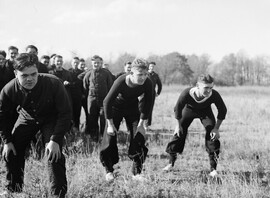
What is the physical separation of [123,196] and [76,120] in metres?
4.79

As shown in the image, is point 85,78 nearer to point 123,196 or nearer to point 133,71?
point 133,71

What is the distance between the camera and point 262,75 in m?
88.1

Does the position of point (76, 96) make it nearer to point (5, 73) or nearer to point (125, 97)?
point (5, 73)

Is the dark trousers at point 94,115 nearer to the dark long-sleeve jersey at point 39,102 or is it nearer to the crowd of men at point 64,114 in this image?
the crowd of men at point 64,114

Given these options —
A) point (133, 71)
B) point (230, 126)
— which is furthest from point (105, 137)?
point (230, 126)

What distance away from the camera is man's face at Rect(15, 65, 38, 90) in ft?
10.3

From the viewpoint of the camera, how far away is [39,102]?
3373mm

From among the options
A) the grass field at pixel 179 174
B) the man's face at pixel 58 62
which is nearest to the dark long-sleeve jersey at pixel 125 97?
the grass field at pixel 179 174

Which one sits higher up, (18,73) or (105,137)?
(18,73)

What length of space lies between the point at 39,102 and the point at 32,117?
11.0 inches

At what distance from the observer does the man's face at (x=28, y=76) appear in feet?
10.3

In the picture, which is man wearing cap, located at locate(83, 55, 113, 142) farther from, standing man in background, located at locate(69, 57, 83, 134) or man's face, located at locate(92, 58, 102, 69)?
standing man in background, located at locate(69, 57, 83, 134)

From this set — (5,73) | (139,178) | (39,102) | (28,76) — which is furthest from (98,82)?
(28,76)

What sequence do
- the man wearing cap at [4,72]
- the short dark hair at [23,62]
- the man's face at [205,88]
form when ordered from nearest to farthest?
the short dark hair at [23,62], the man's face at [205,88], the man wearing cap at [4,72]
